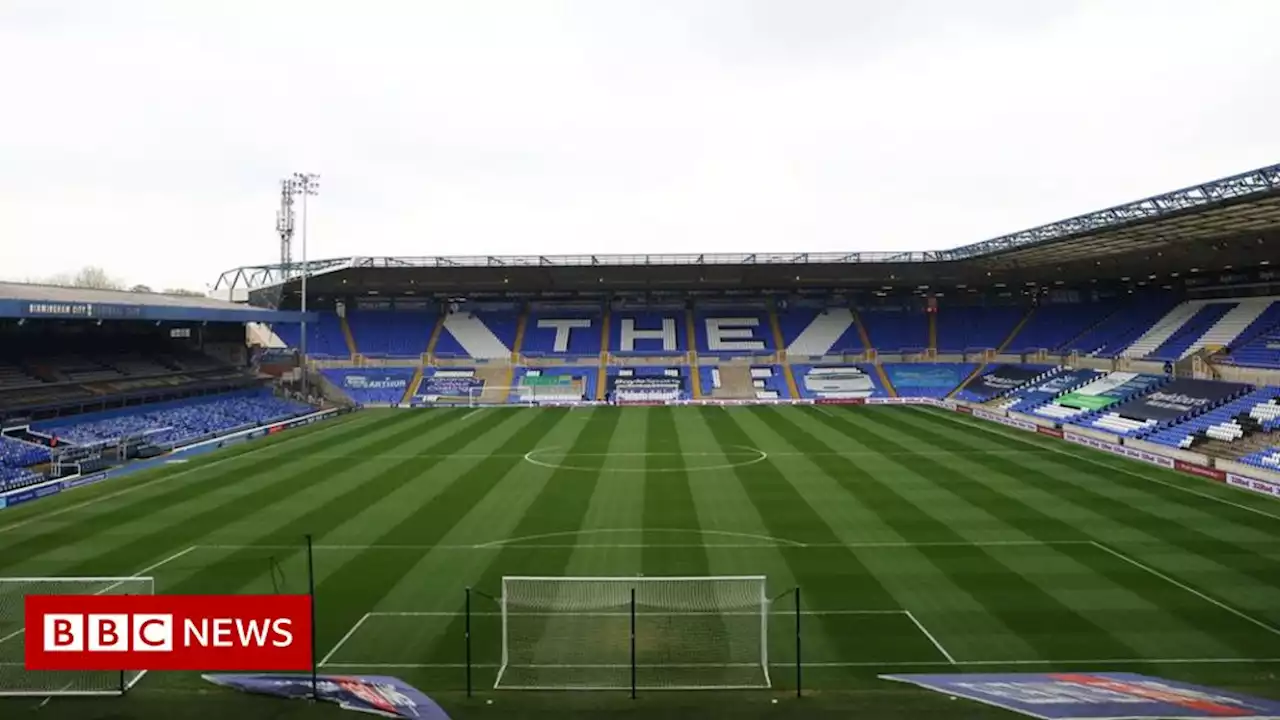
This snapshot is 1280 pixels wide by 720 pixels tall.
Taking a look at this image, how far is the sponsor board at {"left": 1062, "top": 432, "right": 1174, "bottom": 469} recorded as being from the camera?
2788 centimetres

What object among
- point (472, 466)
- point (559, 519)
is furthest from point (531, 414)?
point (559, 519)

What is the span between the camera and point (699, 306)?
63312 millimetres

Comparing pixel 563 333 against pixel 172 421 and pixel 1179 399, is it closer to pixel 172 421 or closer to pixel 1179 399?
pixel 172 421

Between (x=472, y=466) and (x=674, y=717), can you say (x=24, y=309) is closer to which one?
(x=472, y=466)

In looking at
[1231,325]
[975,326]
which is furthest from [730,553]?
[975,326]

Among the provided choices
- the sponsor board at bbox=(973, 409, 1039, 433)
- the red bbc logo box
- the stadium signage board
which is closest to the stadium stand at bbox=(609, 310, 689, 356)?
the sponsor board at bbox=(973, 409, 1039, 433)

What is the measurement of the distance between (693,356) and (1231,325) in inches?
1292

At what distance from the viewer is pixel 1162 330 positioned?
147 feet

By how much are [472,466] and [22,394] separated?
66.5 ft

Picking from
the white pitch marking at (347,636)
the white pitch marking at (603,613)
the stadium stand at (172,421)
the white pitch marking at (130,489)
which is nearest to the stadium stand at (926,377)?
the white pitch marking at (130,489)

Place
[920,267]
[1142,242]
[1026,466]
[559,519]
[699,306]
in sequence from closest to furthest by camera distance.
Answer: [559,519], [1026,466], [1142,242], [920,267], [699,306]

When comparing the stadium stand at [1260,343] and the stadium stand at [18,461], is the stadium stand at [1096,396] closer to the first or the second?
the stadium stand at [1260,343]

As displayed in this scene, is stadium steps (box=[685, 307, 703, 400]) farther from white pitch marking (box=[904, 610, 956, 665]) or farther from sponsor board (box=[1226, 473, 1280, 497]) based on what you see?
white pitch marking (box=[904, 610, 956, 665])

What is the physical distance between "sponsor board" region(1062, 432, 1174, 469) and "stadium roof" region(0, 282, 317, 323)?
43.1m
